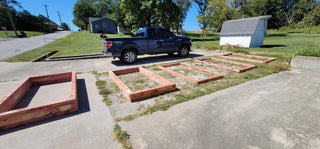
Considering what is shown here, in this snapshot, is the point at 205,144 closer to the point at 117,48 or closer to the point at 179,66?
the point at 179,66

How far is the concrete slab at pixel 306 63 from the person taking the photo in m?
6.14

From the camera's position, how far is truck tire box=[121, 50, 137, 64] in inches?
310

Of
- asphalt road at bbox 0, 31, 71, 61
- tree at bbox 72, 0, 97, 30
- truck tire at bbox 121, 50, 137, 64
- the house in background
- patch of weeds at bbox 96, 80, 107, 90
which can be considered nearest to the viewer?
patch of weeds at bbox 96, 80, 107, 90

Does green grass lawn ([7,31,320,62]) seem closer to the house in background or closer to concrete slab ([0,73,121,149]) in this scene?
concrete slab ([0,73,121,149])

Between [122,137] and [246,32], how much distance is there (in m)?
15.2

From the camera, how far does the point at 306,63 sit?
6.43 meters

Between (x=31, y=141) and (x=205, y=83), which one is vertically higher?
(x=205, y=83)

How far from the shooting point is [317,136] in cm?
237

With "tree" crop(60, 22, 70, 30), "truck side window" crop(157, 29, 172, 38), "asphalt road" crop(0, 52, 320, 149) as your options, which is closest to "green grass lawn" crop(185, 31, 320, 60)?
"truck side window" crop(157, 29, 172, 38)

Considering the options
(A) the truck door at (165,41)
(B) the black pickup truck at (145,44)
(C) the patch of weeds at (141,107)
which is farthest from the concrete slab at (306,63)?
(C) the patch of weeds at (141,107)

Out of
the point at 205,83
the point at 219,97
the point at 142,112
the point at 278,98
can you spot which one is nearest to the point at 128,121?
the point at 142,112

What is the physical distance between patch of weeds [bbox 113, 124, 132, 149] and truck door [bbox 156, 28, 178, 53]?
6.79m

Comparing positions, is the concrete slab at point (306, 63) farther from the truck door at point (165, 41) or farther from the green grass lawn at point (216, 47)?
the truck door at point (165, 41)

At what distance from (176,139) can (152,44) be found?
22.5 ft
